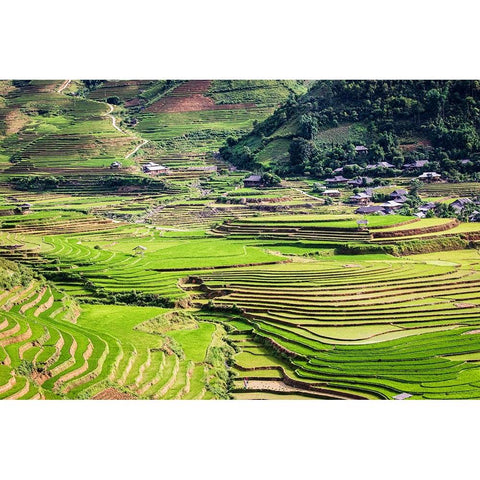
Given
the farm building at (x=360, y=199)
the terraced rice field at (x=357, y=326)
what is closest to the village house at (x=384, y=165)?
the farm building at (x=360, y=199)

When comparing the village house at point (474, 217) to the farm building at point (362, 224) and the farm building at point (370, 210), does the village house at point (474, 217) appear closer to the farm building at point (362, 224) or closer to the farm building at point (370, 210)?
the farm building at point (370, 210)

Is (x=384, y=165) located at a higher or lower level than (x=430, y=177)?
higher

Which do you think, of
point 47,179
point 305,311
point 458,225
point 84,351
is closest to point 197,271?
point 305,311

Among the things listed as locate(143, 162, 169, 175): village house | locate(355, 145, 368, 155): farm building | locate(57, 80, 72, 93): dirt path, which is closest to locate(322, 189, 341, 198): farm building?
locate(355, 145, 368, 155): farm building

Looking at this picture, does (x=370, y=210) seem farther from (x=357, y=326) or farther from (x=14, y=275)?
(x=14, y=275)

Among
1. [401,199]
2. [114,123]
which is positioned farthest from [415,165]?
[114,123]
